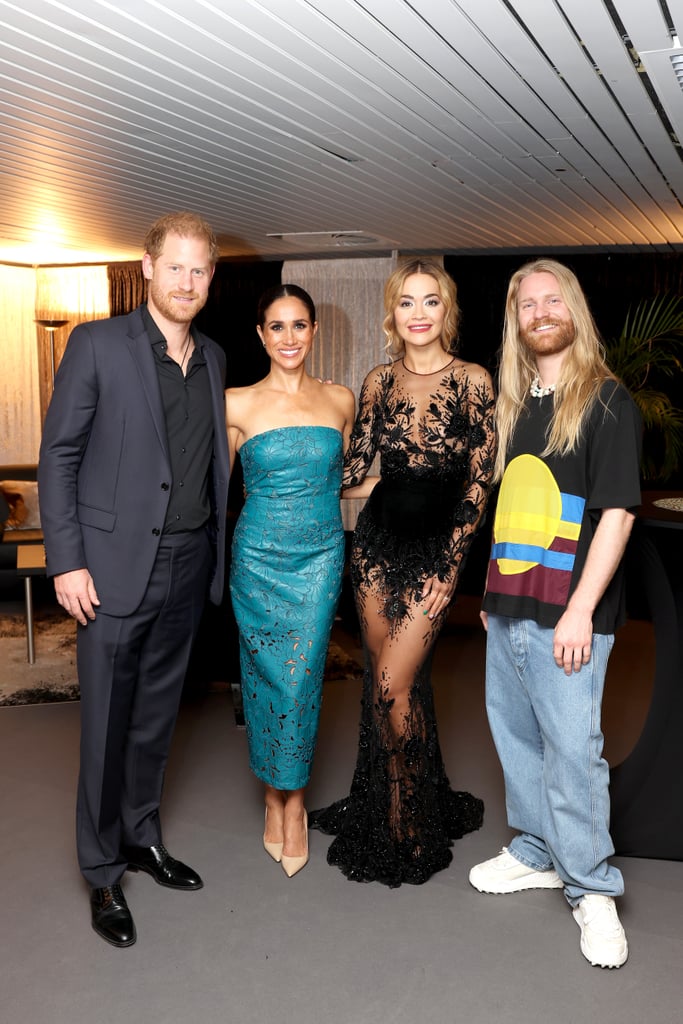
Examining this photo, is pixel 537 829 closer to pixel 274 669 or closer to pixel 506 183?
pixel 274 669

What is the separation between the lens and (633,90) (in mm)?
3432

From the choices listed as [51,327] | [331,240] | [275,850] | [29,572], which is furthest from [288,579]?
[51,327]

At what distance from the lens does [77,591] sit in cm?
275

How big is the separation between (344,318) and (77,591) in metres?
6.11

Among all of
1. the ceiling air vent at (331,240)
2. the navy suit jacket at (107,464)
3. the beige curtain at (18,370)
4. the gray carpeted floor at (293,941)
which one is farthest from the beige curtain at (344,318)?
the navy suit jacket at (107,464)

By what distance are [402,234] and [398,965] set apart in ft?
17.2

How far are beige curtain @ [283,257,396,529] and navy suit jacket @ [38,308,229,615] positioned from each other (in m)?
5.62

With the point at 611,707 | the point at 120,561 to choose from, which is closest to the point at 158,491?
the point at 120,561

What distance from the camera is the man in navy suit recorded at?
2.74 meters

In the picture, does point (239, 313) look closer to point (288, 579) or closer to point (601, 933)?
point (288, 579)

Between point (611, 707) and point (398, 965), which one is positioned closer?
point (398, 965)

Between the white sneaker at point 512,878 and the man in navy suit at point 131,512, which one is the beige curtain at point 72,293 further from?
the white sneaker at point 512,878

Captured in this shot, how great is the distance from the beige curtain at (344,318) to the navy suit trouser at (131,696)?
539 cm

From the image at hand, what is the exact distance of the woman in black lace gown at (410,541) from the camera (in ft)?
9.95
